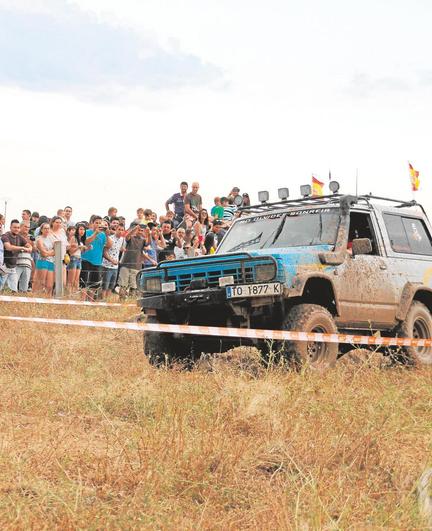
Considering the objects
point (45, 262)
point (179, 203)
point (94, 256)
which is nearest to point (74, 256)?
point (94, 256)

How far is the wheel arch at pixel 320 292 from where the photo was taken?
9.06m

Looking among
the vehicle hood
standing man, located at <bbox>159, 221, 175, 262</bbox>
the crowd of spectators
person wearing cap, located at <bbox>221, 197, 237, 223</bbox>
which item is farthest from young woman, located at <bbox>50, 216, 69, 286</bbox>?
the vehicle hood

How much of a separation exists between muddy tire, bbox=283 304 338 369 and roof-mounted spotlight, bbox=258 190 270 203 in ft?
6.98

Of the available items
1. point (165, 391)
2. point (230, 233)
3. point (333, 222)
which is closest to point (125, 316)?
point (230, 233)

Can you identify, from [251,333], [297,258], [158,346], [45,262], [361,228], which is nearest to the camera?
[251,333]

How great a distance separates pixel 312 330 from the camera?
8.84 meters

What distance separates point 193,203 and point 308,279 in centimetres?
894

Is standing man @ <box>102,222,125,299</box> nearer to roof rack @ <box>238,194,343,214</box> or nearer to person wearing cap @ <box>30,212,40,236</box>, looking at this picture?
person wearing cap @ <box>30,212,40,236</box>

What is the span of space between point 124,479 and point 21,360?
5.18 m

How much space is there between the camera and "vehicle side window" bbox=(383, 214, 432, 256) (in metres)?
10.4

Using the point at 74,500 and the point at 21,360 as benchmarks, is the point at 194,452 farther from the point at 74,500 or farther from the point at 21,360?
the point at 21,360

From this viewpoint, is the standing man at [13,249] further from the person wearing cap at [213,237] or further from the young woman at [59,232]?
the person wearing cap at [213,237]

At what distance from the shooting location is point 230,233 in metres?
10.5

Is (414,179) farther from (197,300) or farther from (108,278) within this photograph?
(197,300)
